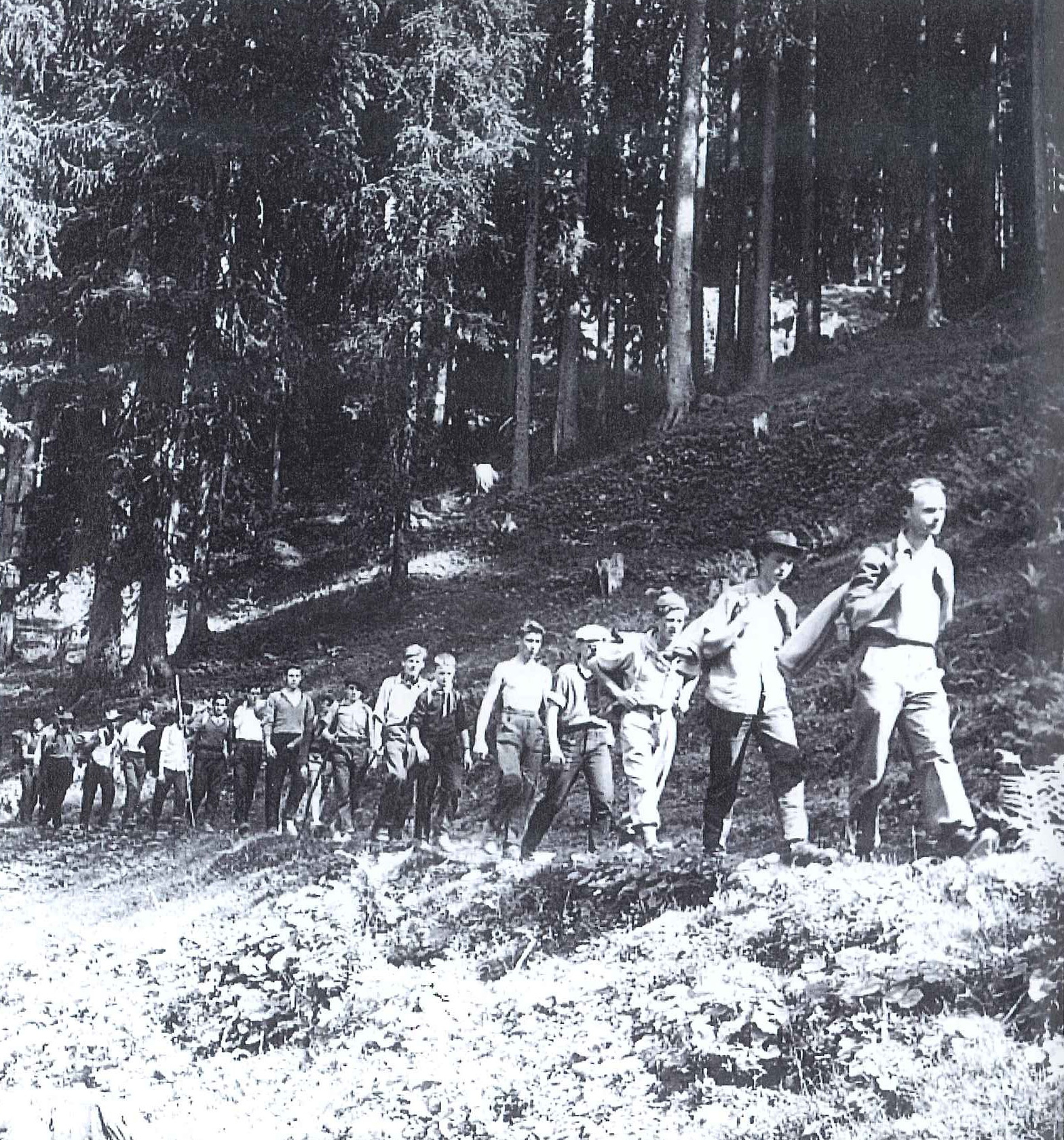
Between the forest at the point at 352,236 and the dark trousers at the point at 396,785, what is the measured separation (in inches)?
48.0

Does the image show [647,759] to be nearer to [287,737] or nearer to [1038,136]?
[287,737]

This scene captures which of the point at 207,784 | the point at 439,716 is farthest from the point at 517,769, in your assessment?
the point at 207,784

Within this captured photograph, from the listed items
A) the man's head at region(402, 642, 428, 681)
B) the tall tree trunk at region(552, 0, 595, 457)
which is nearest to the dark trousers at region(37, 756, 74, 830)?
the man's head at region(402, 642, 428, 681)

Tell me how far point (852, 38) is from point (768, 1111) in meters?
7.03

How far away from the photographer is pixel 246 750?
24.9ft

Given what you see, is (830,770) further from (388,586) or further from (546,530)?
(388,586)

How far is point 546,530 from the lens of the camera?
282 inches

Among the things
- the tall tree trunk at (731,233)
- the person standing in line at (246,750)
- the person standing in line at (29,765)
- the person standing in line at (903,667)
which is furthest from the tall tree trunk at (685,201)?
the person standing in line at (29,765)

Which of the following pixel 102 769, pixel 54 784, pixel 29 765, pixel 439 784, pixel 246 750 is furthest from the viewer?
pixel 29 765

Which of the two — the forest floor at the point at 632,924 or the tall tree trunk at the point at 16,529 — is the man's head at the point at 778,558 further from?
the tall tree trunk at the point at 16,529

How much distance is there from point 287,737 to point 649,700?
110 inches

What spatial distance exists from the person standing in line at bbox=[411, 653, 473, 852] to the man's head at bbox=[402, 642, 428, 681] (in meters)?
0.10

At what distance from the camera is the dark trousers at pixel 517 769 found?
20.6ft

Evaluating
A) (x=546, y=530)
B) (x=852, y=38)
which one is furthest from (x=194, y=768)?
(x=852, y=38)
